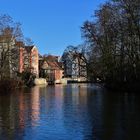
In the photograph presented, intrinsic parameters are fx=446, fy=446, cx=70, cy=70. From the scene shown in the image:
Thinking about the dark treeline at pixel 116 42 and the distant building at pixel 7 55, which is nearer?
the dark treeline at pixel 116 42

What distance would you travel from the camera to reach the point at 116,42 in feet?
242

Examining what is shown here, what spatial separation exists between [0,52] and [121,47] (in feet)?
91.3

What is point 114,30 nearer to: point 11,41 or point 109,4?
point 109,4

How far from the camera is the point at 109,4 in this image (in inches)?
2790

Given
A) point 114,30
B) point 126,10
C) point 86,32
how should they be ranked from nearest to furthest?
point 126,10, point 114,30, point 86,32

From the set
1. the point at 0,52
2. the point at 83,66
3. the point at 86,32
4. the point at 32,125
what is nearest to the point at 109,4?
the point at 86,32

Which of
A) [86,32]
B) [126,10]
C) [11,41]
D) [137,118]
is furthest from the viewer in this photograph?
[11,41]

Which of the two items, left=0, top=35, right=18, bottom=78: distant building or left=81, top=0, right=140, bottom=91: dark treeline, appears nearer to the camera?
left=81, top=0, right=140, bottom=91: dark treeline

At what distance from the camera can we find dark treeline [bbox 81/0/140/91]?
67.6 metres

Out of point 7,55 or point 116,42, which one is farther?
point 7,55

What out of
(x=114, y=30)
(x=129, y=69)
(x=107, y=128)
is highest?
(x=114, y=30)

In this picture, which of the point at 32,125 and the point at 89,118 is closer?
the point at 32,125

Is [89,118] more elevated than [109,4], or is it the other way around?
[109,4]

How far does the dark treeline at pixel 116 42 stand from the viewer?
222 feet
